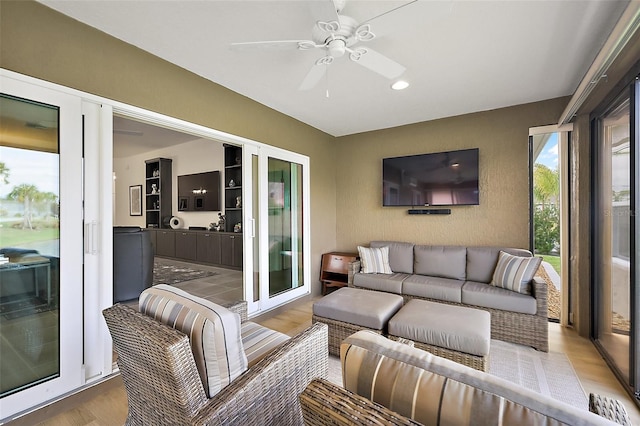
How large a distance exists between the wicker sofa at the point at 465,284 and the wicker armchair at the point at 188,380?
2122 millimetres

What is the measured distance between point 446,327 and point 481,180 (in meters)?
2.37

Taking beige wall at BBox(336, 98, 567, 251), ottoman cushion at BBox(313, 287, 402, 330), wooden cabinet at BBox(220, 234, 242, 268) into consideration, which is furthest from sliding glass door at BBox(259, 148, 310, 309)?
wooden cabinet at BBox(220, 234, 242, 268)

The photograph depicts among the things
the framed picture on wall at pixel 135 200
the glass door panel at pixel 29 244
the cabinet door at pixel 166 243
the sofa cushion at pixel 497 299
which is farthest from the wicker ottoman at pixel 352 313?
the framed picture on wall at pixel 135 200

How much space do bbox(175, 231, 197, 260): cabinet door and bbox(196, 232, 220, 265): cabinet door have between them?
0.14m

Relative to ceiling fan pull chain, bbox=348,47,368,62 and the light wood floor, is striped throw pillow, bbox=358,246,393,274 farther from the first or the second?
ceiling fan pull chain, bbox=348,47,368,62

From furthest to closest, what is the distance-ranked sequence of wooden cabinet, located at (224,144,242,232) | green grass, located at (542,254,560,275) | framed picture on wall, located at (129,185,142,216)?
framed picture on wall, located at (129,185,142,216)
wooden cabinet, located at (224,144,242,232)
green grass, located at (542,254,560,275)

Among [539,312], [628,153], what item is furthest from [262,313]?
[628,153]

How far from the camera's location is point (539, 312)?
259 cm

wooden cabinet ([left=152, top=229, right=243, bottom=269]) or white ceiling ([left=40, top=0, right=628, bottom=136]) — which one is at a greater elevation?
white ceiling ([left=40, top=0, right=628, bottom=136])

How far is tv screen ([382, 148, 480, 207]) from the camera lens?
366 cm

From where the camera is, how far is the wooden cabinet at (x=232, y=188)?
223 inches

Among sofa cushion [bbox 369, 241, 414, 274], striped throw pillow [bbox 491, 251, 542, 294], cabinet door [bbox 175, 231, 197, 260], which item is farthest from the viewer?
cabinet door [bbox 175, 231, 197, 260]

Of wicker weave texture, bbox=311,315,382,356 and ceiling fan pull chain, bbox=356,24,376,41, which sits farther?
wicker weave texture, bbox=311,315,382,356

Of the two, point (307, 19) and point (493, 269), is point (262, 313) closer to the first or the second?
point (493, 269)
